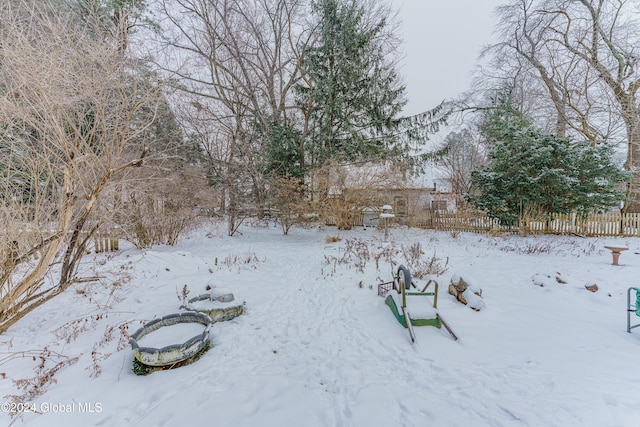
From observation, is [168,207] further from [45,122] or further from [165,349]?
[165,349]

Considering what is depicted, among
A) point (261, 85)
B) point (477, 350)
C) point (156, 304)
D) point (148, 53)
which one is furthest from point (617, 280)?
point (261, 85)

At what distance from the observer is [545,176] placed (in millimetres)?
8250

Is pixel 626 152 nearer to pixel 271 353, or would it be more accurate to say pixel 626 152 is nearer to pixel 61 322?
pixel 271 353

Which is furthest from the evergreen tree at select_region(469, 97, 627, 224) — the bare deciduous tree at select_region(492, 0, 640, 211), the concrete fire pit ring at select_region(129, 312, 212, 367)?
the concrete fire pit ring at select_region(129, 312, 212, 367)

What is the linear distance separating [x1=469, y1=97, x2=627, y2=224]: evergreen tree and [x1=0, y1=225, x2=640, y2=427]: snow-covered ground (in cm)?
410

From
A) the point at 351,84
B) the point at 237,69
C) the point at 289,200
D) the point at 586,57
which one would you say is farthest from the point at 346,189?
the point at 586,57

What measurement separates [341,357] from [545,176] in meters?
9.80

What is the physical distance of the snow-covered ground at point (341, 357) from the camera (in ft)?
6.37

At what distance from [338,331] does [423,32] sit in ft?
61.3

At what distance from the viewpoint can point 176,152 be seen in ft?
30.9

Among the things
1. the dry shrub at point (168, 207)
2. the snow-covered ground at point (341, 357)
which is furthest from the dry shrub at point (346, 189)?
the snow-covered ground at point (341, 357)

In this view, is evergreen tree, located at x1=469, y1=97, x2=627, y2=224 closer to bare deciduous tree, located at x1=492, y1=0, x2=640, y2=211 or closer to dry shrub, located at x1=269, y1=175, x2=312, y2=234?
bare deciduous tree, located at x1=492, y1=0, x2=640, y2=211

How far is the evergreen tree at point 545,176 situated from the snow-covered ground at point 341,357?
4096mm

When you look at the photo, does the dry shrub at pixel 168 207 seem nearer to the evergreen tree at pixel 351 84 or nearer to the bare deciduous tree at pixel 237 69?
the bare deciduous tree at pixel 237 69
